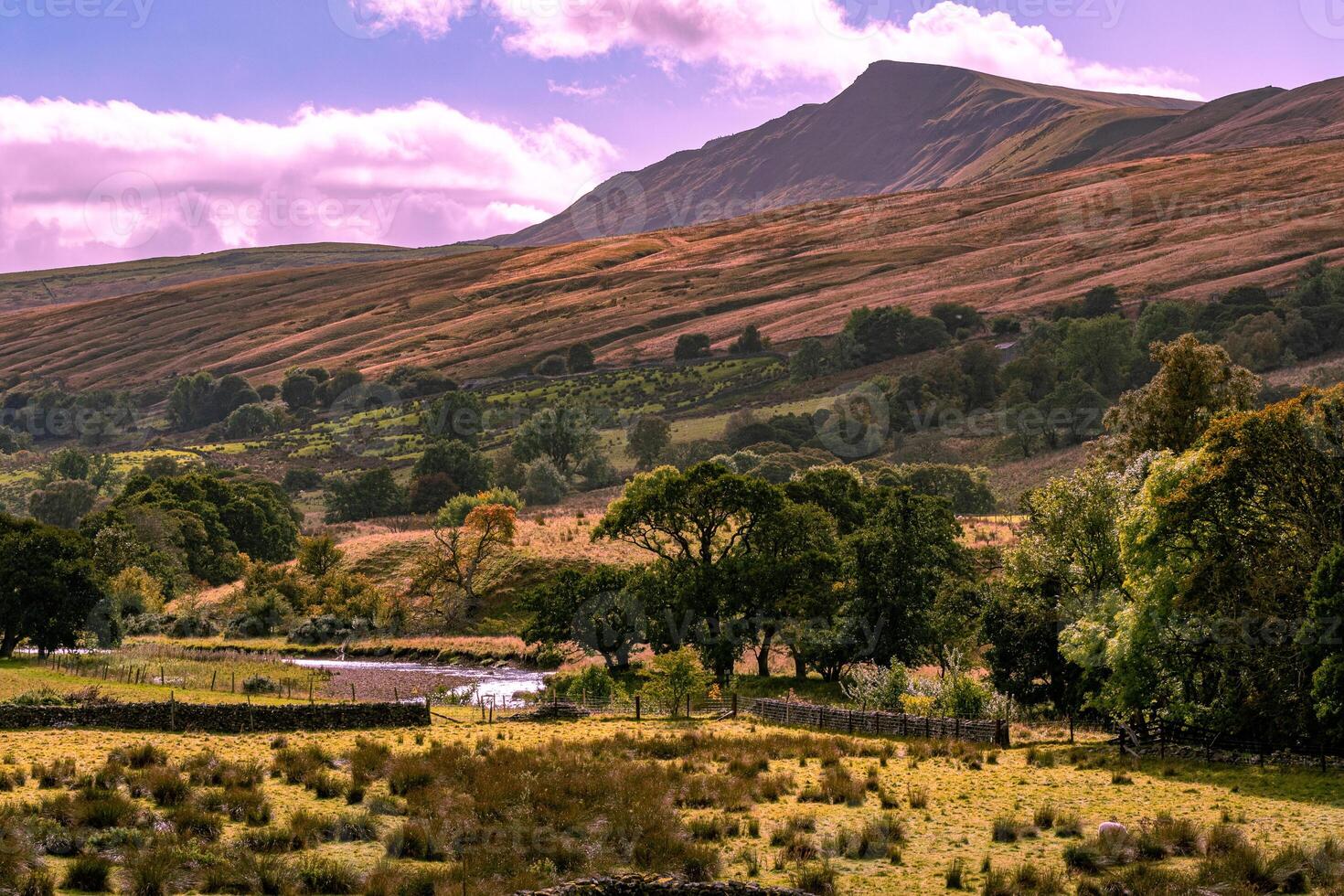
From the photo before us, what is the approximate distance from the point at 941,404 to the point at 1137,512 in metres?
129

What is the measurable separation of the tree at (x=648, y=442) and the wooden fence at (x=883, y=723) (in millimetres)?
104020

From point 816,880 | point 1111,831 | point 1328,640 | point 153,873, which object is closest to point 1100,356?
point 1328,640

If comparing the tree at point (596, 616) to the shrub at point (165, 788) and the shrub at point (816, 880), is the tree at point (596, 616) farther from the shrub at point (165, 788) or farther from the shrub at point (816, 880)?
the shrub at point (816, 880)

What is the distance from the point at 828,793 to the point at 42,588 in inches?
1792

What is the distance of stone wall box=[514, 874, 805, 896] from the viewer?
21203mm

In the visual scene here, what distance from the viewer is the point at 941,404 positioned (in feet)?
543

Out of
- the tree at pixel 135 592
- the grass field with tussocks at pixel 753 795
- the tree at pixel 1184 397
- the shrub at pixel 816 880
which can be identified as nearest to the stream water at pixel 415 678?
the tree at pixel 135 592

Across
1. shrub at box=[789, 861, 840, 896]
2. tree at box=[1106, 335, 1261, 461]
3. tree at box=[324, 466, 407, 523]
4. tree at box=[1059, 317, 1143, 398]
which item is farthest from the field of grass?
tree at box=[1059, 317, 1143, 398]

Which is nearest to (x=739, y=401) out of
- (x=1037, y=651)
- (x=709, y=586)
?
(x=709, y=586)

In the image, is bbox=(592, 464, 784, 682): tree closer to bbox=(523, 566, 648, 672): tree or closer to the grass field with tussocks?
bbox=(523, 566, 648, 672): tree

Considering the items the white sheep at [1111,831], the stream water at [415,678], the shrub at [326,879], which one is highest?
the white sheep at [1111,831]

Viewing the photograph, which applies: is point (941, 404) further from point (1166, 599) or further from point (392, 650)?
point (1166, 599)

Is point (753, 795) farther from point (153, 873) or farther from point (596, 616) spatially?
point (596, 616)

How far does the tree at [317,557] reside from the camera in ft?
298
